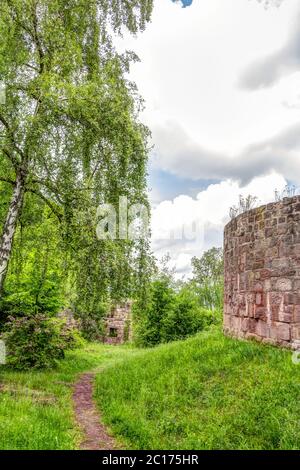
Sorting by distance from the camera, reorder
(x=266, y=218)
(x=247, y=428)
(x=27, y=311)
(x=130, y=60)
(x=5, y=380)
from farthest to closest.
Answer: (x=27, y=311)
(x=130, y=60)
(x=5, y=380)
(x=266, y=218)
(x=247, y=428)

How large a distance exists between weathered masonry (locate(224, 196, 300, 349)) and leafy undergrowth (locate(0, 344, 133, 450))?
3.76 metres

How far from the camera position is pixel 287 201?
22.9 ft

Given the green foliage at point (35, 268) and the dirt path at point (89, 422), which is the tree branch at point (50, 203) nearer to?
the green foliage at point (35, 268)

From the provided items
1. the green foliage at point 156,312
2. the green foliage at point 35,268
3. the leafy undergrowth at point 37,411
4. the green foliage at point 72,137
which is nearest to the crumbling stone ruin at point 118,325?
the green foliage at point 156,312

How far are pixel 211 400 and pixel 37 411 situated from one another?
2699mm

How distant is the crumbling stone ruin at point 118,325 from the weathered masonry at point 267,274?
18824mm

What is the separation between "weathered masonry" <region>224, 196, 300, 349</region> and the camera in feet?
21.9

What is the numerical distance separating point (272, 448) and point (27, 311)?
28.3ft

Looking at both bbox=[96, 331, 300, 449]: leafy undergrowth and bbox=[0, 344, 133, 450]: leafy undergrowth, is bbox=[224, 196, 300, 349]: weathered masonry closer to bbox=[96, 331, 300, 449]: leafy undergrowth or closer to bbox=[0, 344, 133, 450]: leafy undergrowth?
bbox=[96, 331, 300, 449]: leafy undergrowth

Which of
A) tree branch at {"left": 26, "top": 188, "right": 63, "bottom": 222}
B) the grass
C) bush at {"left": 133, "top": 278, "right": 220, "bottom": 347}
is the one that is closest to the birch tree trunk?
tree branch at {"left": 26, "top": 188, "right": 63, "bottom": 222}

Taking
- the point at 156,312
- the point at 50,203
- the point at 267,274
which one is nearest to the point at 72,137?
the point at 50,203

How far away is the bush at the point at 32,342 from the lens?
1002cm

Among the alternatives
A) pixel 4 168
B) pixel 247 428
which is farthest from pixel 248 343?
pixel 4 168

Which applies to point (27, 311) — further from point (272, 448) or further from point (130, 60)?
point (272, 448)
